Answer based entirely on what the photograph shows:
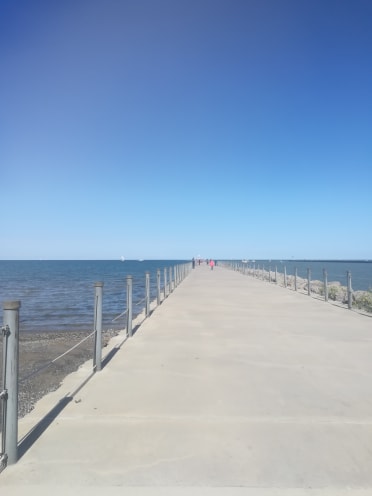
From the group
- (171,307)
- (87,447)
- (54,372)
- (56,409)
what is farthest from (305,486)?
(171,307)

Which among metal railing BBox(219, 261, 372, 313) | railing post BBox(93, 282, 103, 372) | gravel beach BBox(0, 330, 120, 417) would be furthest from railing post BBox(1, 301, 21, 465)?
metal railing BBox(219, 261, 372, 313)

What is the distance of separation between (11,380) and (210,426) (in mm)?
1737

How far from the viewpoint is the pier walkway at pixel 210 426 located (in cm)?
250

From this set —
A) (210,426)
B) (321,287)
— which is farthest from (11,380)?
(321,287)

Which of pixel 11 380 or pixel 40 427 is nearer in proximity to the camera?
pixel 11 380

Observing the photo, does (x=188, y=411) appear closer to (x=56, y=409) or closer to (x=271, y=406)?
(x=271, y=406)

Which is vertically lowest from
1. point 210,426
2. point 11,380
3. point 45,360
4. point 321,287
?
point 45,360

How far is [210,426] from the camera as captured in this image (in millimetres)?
3291

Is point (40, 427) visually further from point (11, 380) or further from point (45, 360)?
point (45, 360)

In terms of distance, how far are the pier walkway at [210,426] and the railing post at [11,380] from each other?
0.47 ft

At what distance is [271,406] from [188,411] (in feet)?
2.82

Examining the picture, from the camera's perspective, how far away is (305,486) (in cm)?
246

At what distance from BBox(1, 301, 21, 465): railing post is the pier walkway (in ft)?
0.47

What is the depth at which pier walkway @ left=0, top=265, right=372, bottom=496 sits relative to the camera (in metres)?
2.50
